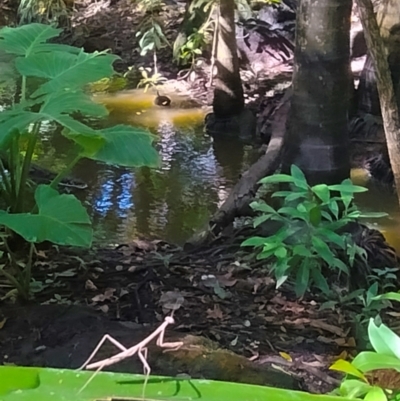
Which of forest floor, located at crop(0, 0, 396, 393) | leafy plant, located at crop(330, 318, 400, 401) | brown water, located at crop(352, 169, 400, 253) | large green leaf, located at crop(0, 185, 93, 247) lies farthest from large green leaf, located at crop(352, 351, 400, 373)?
brown water, located at crop(352, 169, 400, 253)

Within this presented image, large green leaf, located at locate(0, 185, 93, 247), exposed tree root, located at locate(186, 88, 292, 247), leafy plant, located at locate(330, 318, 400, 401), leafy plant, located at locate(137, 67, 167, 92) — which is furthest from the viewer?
leafy plant, located at locate(137, 67, 167, 92)

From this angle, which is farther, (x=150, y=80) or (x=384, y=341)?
(x=150, y=80)

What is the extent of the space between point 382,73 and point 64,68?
4.09 feet

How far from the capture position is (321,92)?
3.67 m

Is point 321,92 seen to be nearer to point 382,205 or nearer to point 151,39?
point 382,205

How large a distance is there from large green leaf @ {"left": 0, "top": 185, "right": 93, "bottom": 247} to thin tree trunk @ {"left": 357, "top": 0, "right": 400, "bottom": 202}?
1.26 m

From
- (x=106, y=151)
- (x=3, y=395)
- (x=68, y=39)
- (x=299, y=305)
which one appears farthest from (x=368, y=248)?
(x=68, y=39)

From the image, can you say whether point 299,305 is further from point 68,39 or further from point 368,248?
point 68,39

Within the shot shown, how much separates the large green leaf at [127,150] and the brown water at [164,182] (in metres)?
1.74

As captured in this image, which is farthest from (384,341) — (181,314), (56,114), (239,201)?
(239,201)

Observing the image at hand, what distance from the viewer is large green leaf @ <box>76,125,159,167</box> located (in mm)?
2539

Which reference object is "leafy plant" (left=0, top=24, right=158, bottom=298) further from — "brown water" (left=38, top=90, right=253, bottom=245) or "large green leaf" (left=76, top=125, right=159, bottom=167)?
"brown water" (left=38, top=90, right=253, bottom=245)

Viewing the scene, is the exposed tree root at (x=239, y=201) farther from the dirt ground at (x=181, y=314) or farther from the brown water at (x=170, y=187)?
the brown water at (x=170, y=187)

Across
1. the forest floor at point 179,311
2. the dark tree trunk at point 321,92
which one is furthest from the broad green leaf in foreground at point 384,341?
the dark tree trunk at point 321,92
